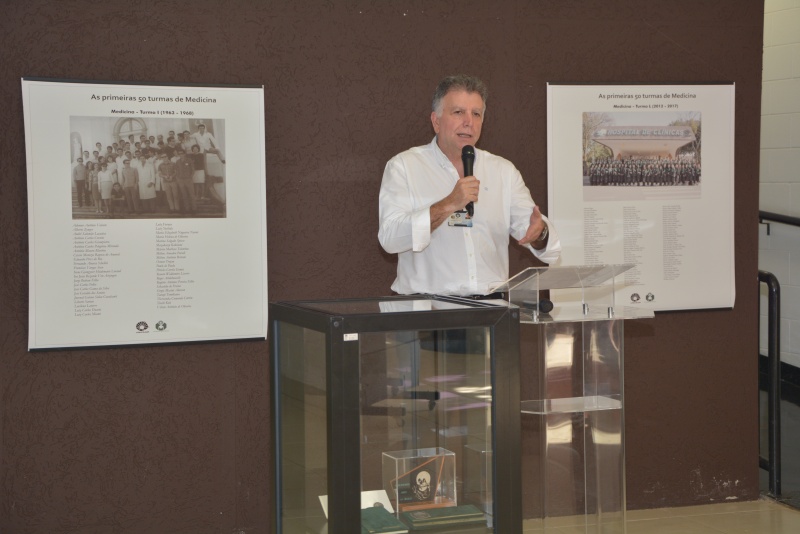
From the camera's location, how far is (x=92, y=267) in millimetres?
3756

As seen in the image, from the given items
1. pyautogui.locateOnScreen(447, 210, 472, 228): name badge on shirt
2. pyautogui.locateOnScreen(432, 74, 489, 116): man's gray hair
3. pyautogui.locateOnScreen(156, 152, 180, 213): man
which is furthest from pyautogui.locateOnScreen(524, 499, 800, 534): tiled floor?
pyautogui.locateOnScreen(156, 152, 180, 213): man

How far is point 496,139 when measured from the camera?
13.8 feet

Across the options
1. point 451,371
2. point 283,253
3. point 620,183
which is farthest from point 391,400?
point 620,183

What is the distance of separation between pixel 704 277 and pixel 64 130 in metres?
3.05

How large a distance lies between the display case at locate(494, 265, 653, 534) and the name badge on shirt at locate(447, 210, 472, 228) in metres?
0.65

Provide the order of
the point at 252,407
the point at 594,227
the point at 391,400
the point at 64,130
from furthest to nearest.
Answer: the point at 594,227, the point at 252,407, the point at 64,130, the point at 391,400

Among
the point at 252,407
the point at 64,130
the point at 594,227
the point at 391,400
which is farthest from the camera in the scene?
the point at 594,227

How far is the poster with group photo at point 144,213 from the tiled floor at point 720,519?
2.04 meters

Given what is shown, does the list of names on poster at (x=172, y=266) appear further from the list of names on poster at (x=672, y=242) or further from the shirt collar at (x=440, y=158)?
the list of names on poster at (x=672, y=242)

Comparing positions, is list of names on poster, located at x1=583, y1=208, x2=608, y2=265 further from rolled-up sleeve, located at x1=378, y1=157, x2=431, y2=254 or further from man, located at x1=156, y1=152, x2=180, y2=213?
man, located at x1=156, y1=152, x2=180, y2=213

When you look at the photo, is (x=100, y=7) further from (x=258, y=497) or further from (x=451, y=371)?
(x=451, y=371)

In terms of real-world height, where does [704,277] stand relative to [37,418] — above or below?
above

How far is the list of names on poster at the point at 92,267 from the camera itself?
3740mm

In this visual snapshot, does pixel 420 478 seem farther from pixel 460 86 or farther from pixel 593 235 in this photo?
pixel 593 235
